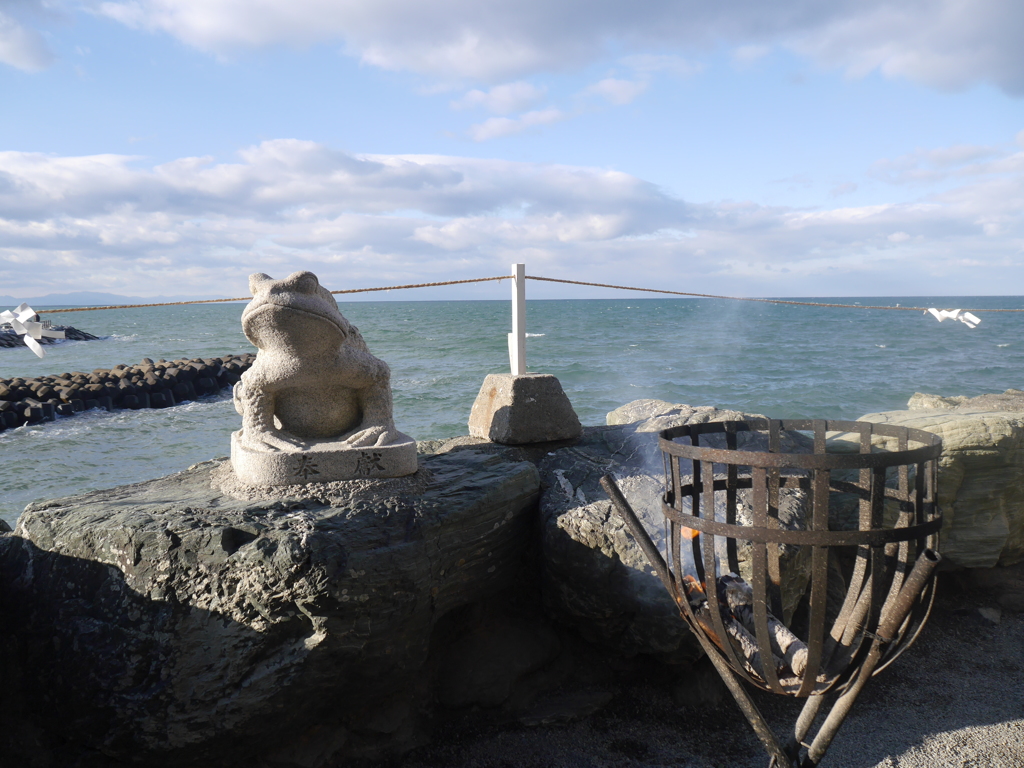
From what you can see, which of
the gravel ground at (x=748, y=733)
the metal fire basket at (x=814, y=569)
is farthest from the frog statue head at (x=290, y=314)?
the gravel ground at (x=748, y=733)

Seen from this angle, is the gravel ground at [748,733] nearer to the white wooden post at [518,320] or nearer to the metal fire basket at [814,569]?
the metal fire basket at [814,569]

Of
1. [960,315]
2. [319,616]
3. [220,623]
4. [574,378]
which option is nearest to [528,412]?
[319,616]

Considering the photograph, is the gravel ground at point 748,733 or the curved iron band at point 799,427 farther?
the gravel ground at point 748,733

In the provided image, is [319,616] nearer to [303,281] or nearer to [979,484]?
[303,281]

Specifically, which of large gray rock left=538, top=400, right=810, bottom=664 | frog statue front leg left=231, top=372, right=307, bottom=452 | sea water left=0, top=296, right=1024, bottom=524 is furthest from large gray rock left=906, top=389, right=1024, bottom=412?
frog statue front leg left=231, top=372, right=307, bottom=452

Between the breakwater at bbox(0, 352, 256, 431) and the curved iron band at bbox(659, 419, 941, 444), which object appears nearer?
the curved iron band at bbox(659, 419, 941, 444)

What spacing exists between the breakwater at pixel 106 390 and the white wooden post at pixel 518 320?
31.2 ft

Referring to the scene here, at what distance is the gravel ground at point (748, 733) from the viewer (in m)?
3.37

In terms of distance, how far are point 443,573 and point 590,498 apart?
3.10 ft

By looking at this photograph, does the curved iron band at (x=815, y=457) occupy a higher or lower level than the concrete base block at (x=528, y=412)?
higher

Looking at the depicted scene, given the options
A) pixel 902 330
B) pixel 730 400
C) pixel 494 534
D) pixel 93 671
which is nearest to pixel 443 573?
pixel 494 534

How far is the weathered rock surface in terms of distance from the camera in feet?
15.7

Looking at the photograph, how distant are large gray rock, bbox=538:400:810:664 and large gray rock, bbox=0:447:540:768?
26.1 inches

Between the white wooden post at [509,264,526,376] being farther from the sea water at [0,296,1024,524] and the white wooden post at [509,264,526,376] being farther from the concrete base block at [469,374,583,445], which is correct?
the sea water at [0,296,1024,524]
